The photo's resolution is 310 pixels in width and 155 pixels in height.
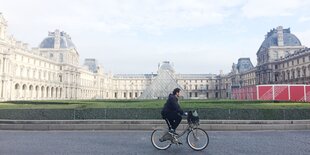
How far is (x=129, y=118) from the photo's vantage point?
1534 cm

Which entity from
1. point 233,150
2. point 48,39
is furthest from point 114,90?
point 233,150

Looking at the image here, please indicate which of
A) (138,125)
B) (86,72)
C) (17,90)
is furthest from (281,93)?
(86,72)

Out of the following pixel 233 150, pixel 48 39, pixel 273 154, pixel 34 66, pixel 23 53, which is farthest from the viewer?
pixel 48 39

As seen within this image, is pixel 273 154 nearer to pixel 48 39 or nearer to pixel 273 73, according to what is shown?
pixel 273 73

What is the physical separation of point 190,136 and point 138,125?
589 cm

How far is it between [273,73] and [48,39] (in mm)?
70299

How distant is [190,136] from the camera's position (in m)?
8.45

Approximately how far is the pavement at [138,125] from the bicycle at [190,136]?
5261 mm

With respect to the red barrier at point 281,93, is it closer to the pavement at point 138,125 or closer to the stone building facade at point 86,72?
the stone building facade at point 86,72

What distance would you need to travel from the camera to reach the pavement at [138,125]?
1395 cm

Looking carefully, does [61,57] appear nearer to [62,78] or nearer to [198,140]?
[62,78]

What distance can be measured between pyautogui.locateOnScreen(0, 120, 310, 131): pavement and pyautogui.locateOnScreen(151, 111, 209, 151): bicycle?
17.3 feet

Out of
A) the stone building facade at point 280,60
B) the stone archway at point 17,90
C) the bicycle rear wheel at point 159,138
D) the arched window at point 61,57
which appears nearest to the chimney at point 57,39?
the arched window at point 61,57

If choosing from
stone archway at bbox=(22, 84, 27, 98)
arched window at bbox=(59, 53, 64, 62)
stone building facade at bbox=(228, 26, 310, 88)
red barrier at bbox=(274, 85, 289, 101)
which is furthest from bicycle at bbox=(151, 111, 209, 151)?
arched window at bbox=(59, 53, 64, 62)
